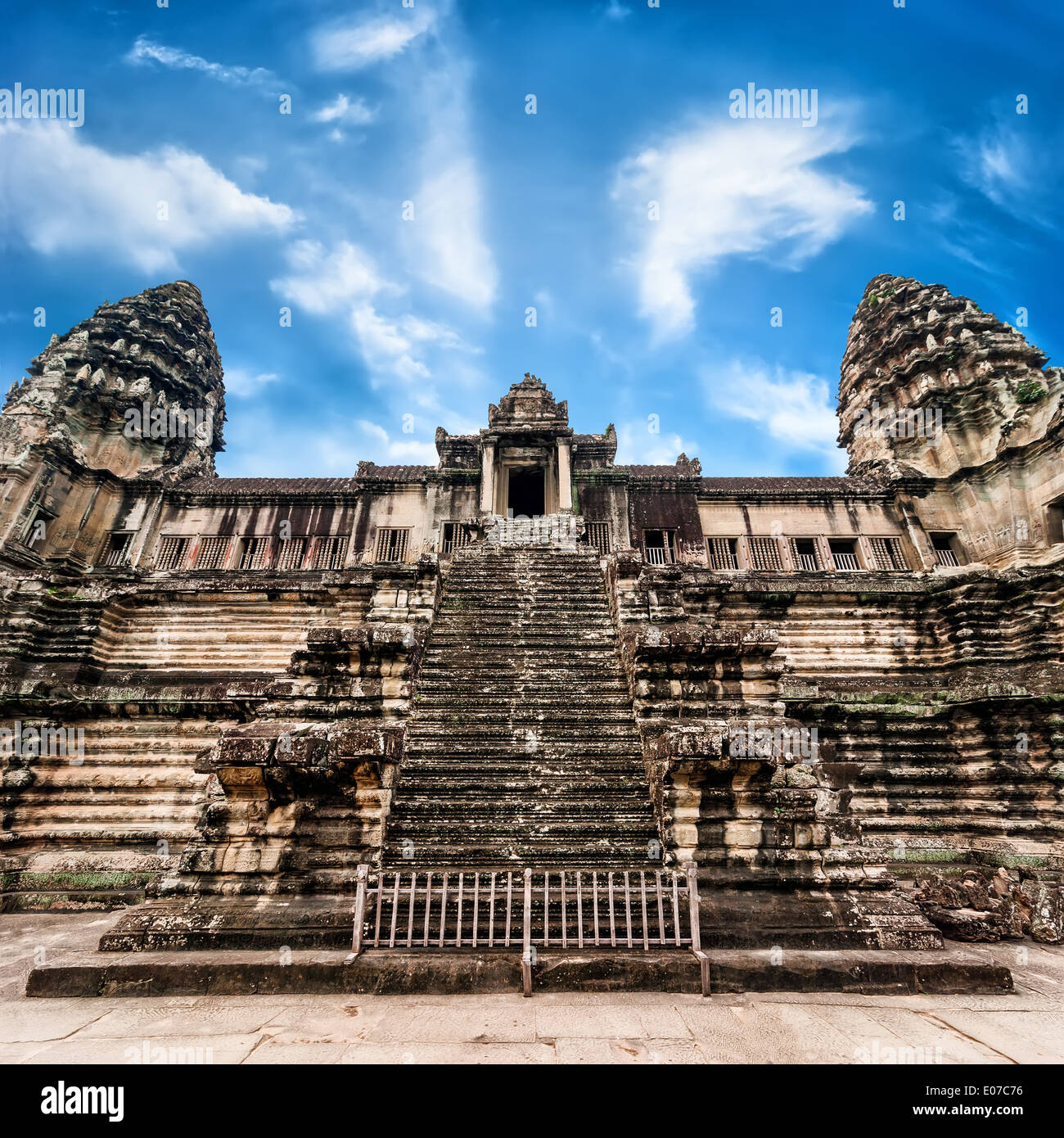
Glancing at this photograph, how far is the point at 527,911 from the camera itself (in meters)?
4.70

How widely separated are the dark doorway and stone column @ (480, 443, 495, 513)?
233cm

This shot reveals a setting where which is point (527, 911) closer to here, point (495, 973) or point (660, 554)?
point (495, 973)

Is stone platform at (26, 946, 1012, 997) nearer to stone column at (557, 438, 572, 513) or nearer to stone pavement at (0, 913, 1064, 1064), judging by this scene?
stone pavement at (0, 913, 1064, 1064)

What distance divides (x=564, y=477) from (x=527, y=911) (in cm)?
1542

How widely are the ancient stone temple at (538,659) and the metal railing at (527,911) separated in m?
0.33

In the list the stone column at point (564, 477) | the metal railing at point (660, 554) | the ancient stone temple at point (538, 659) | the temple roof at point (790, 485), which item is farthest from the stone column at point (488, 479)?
the temple roof at point (790, 485)

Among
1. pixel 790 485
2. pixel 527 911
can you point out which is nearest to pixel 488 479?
pixel 790 485

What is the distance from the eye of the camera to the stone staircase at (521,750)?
6.27m

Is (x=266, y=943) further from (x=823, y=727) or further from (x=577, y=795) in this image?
(x=823, y=727)

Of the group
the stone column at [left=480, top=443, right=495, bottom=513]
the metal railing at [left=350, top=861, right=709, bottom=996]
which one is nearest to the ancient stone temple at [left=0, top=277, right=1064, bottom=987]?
the stone column at [left=480, top=443, right=495, bottom=513]

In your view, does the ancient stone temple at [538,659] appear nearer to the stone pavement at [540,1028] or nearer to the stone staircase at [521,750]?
the stone staircase at [521,750]

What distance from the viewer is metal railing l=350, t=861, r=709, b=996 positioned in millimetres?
4848
